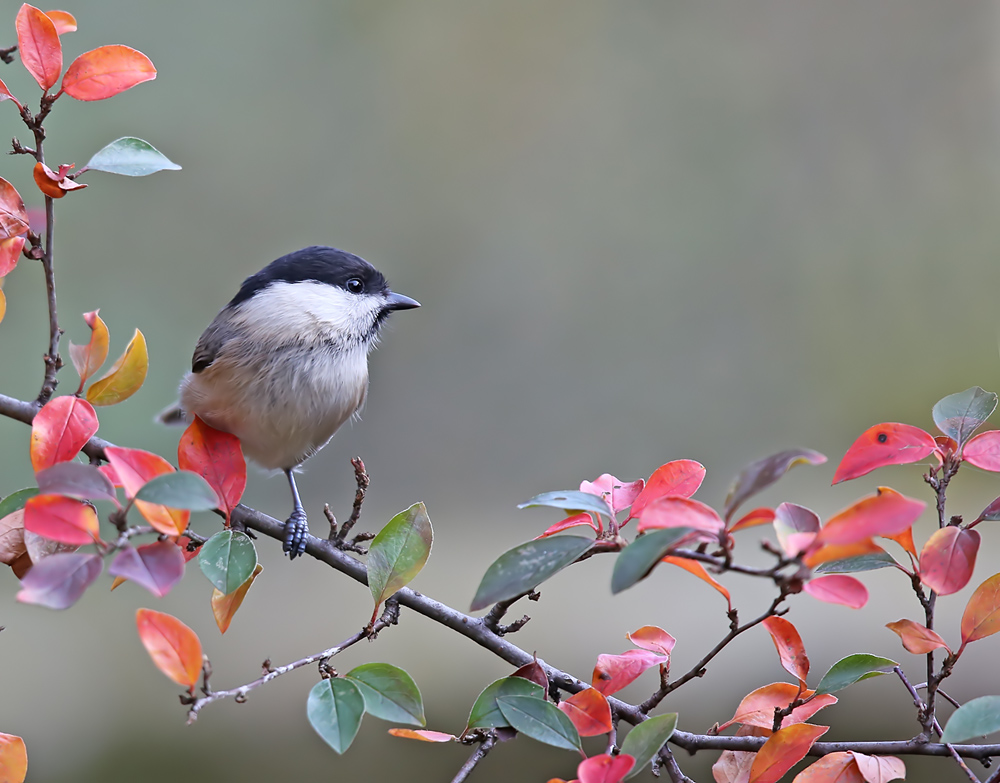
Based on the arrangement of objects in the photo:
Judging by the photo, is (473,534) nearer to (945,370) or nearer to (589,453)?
(589,453)

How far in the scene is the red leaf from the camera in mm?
575

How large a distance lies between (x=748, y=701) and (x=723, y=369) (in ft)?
7.05

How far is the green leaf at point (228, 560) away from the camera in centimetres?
55

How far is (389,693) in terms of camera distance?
551mm

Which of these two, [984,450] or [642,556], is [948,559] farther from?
[642,556]

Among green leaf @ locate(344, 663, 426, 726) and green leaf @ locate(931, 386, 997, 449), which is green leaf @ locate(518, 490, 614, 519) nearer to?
green leaf @ locate(344, 663, 426, 726)

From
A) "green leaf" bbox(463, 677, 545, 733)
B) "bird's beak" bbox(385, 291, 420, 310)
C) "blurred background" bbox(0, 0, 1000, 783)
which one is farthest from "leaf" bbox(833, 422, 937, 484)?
"blurred background" bbox(0, 0, 1000, 783)

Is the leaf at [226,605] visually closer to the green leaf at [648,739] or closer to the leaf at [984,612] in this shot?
the green leaf at [648,739]

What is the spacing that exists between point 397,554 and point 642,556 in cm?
26

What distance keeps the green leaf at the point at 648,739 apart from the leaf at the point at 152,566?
292 mm

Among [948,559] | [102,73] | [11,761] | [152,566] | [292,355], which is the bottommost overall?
[11,761]

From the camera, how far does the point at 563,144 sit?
264 centimetres

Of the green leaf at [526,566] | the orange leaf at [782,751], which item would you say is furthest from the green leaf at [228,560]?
the orange leaf at [782,751]

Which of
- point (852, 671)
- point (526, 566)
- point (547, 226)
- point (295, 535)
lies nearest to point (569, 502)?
point (526, 566)
